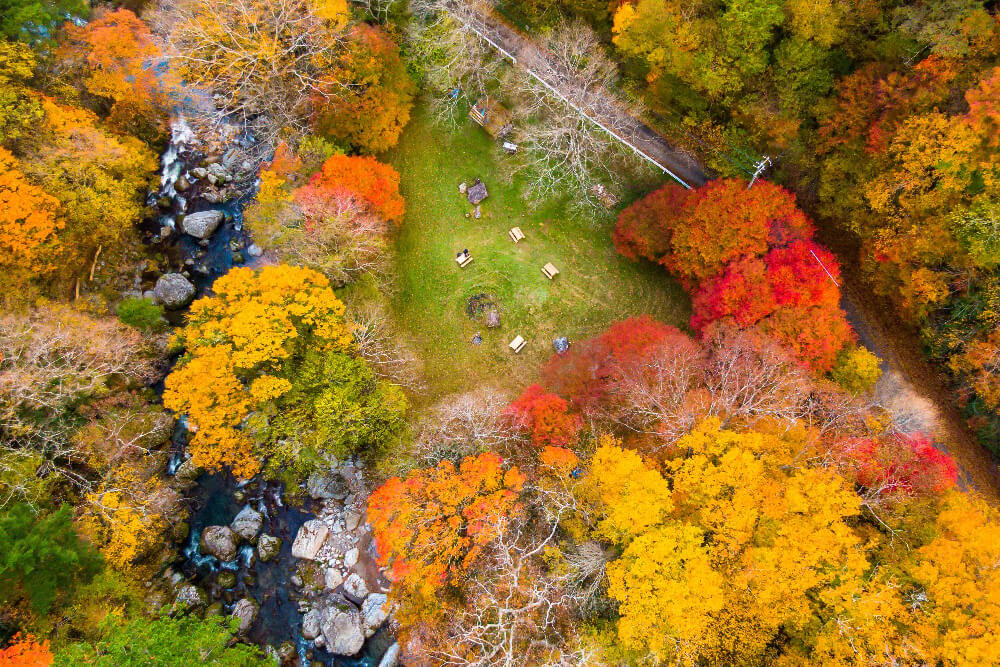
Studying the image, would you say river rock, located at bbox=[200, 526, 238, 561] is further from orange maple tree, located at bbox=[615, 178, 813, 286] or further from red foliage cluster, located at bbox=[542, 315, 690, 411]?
orange maple tree, located at bbox=[615, 178, 813, 286]

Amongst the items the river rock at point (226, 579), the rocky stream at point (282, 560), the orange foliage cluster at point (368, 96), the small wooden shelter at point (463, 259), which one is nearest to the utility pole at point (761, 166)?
the small wooden shelter at point (463, 259)

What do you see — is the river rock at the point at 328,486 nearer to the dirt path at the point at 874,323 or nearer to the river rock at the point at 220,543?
the river rock at the point at 220,543

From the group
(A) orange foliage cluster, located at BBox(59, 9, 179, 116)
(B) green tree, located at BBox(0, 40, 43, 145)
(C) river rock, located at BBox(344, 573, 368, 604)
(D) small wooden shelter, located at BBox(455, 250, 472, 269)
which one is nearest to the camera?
(B) green tree, located at BBox(0, 40, 43, 145)

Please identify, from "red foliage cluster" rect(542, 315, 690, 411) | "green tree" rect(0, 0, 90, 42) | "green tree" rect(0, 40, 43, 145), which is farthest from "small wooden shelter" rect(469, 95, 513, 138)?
"green tree" rect(0, 40, 43, 145)

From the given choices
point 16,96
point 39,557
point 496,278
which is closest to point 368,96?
point 496,278

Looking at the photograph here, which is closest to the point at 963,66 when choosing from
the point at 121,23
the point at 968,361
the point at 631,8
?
the point at 968,361

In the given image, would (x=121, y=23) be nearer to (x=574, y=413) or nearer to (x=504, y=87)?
(x=504, y=87)
